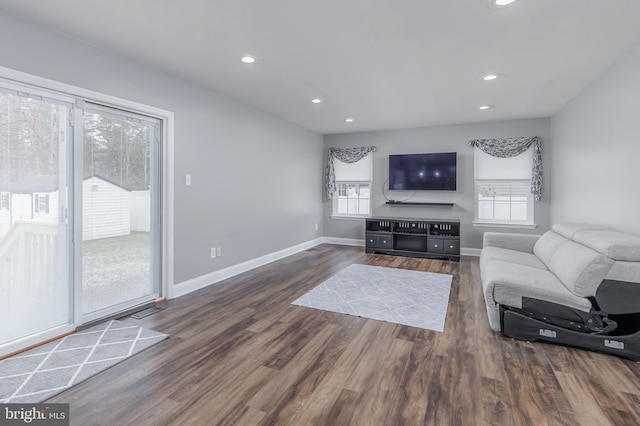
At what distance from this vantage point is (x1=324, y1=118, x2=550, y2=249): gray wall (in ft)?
17.3

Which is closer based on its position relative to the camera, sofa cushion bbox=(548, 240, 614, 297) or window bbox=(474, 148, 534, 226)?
sofa cushion bbox=(548, 240, 614, 297)

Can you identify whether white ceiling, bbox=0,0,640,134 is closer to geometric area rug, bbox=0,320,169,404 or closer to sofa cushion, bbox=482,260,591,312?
sofa cushion, bbox=482,260,591,312

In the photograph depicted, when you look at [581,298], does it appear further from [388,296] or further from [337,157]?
[337,157]

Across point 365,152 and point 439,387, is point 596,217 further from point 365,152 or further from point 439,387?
point 365,152

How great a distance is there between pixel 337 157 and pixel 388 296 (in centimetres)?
393

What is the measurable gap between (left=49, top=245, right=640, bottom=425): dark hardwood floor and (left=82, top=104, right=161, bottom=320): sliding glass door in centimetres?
40

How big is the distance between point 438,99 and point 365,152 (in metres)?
2.33

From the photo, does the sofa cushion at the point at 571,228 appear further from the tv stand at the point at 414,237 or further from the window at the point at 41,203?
the window at the point at 41,203

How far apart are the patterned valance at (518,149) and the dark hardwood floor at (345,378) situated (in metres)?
3.35

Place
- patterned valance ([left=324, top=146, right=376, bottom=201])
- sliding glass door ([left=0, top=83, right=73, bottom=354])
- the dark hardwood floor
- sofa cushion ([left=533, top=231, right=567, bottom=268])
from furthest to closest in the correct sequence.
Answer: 1. patterned valance ([left=324, top=146, right=376, bottom=201])
2. sofa cushion ([left=533, top=231, right=567, bottom=268])
3. sliding glass door ([left=0, top=83, right=73, bottom=354])
4. the dark hardwood floor

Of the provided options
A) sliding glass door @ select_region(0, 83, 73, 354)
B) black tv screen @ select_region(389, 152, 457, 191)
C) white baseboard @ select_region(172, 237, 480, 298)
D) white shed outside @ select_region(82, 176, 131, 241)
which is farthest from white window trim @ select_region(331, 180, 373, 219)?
sliding glass door @ select_region(0, 83, 73, 354)

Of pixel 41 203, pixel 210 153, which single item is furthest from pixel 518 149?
pixel 41 203

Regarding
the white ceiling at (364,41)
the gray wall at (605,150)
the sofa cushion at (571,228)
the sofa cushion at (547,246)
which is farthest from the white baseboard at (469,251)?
the white ceiling at (364,41)

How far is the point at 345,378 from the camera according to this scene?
195cm
